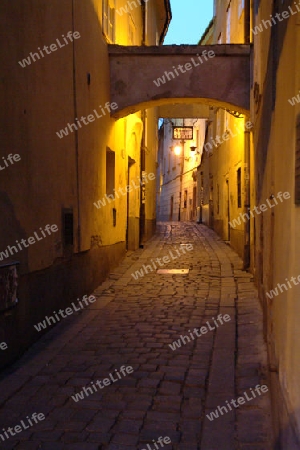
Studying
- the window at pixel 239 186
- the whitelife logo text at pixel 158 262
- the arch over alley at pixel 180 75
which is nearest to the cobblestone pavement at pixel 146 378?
the whitelife logo text at pixel 158 262

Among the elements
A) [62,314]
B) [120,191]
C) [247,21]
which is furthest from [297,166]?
[120,191]

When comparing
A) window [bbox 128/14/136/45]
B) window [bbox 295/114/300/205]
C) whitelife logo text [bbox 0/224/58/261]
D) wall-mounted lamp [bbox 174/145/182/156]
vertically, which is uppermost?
window [bbox 128/14/136/45]

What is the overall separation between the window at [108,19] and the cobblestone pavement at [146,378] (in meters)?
6.04

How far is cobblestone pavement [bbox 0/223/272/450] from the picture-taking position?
3.78 meters

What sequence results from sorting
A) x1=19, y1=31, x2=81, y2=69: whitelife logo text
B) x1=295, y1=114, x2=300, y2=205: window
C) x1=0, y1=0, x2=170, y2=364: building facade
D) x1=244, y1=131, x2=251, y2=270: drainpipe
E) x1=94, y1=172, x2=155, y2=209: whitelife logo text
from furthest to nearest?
x1=244, y1=131, x2=251, y2=270: drainpipe < x1=94, y1=172, x2=155, y2=209: whitelife logo text < x1=19, y1=31, x2=81, y2=69: whitelife logo text < x1=0, y1=0, x2=170, y2=364: building facade < x1=295, y1=114, x2=300, y2=205: window

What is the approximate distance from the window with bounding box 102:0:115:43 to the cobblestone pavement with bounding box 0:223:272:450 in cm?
604

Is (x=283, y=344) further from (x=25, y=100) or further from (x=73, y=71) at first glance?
(x=73, y=71)

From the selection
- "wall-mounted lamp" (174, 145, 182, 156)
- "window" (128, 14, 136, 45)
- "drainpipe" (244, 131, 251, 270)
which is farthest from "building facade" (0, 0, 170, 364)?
"wall-mounted lamp" (174, 145, 182, 156)

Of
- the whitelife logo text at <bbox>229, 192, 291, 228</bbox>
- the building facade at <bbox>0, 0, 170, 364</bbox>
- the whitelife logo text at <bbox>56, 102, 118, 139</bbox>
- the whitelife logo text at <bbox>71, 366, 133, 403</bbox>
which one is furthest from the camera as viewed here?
the whitelife logo text at <bbox>56, 102, 118, 139</bbox>

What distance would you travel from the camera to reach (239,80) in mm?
10477

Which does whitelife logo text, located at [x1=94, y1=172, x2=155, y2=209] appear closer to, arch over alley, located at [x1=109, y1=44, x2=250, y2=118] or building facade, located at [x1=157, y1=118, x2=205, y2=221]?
arch over alley, located at [x1=109, y1=44, x2=250, y2=118]

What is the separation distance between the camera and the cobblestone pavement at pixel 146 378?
3.78m

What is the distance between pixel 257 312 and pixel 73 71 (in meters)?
4.86

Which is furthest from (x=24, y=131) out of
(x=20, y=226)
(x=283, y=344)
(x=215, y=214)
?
(x=215, y=214)
